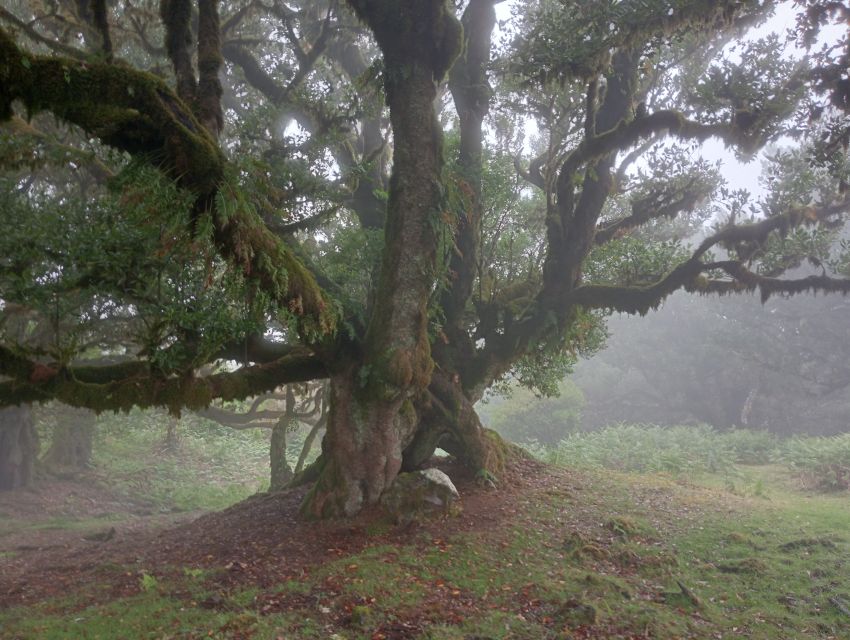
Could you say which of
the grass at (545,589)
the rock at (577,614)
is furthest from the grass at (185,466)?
the rock at (577,614)

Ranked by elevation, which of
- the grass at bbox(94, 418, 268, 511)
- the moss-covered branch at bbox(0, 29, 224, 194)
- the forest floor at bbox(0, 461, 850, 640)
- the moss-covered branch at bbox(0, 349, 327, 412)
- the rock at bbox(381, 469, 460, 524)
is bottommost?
the grass at bbox(94, 418, 268, 511)

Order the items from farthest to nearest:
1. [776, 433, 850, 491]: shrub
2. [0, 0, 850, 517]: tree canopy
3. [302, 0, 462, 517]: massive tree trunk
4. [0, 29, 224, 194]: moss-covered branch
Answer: [776, 433, 850, 491]: shrub → [302, 0, 462, 517]: massive tree trunk → [0, 0, 850, 517]: tree canopy → [0, 29, 224, 194]: moss-covered branch

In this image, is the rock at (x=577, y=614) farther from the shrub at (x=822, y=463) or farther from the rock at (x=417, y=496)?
the shrub at (x=822, y=463)

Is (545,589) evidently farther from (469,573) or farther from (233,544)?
(233,544)

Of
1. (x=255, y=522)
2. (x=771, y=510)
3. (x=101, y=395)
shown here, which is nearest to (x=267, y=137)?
(x=101, y=395)

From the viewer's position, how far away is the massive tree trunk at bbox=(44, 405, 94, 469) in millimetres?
19938

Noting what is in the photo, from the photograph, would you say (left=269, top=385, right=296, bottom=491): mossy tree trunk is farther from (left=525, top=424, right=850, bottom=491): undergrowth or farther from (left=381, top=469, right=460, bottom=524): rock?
(left=525, top=424, right=850, bottom=491): undergrowth

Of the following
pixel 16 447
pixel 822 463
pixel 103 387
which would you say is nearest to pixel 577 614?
pixel 103 387

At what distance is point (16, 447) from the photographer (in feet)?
58.3

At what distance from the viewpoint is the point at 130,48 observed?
14.4m

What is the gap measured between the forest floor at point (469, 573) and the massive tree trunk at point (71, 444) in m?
7.20

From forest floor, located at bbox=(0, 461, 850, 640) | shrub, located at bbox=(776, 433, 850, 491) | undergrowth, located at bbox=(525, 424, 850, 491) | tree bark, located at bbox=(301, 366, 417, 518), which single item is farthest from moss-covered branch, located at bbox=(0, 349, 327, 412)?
shrub, located at bbox=(776, 433, 850, 491)

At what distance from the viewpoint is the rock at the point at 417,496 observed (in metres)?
9.74

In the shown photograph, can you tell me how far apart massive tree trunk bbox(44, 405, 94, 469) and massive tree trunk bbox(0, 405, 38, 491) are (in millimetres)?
1448
